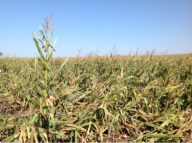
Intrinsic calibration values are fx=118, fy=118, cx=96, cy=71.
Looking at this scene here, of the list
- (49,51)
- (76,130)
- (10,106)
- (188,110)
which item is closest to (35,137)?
(76,130)

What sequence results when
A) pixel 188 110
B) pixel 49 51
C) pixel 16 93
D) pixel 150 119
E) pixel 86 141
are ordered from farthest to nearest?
1. pixel 16 93
2. pixel 188 110
3. pixel 150 119
4. pixel 86 141
5. pixel 49 51

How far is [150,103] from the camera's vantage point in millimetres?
1745

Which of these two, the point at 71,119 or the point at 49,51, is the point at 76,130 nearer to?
the point at 71,119

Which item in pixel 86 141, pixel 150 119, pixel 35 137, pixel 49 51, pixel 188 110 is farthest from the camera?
pixel 188 110

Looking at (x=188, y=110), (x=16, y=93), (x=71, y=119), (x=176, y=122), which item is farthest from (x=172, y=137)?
(x=16, y=93)

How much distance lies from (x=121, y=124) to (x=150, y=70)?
156 centimetres

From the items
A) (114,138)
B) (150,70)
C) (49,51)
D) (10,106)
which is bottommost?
(114,138)

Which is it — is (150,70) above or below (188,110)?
above

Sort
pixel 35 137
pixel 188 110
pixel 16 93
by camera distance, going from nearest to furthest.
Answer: pixel 35 137
pixel 188 110
pixel 16 93

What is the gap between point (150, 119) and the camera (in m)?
1.56

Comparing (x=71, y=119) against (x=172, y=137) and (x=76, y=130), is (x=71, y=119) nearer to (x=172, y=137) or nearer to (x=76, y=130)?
(x=76, y=130)

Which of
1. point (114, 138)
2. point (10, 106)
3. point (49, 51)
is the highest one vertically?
point (49, 51)

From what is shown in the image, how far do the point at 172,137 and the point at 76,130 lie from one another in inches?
40.2

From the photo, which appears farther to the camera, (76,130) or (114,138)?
(114,138)
